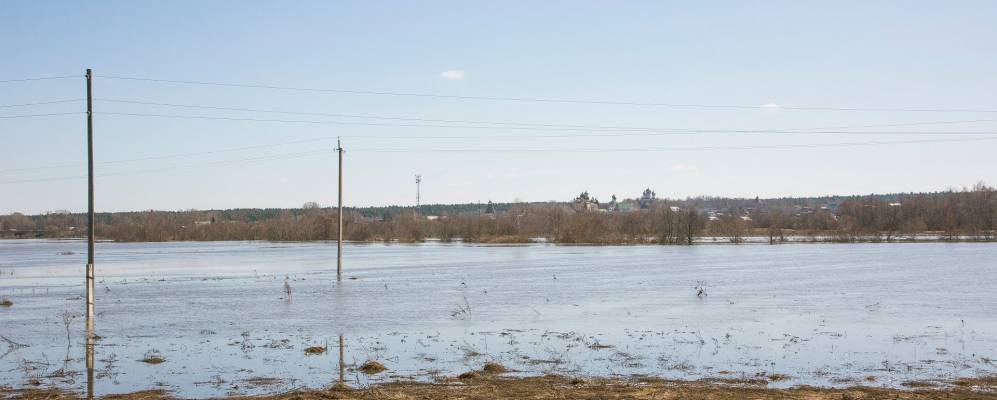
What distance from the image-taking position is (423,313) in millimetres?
25188

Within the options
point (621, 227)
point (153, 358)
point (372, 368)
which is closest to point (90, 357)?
point (153, 358)

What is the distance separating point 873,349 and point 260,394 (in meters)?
11.1

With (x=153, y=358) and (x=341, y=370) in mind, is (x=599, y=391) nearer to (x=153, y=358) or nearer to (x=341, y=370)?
(x=341, y=370)

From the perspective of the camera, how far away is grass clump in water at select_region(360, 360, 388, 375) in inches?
584

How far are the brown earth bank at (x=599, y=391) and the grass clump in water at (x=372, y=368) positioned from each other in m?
1.41

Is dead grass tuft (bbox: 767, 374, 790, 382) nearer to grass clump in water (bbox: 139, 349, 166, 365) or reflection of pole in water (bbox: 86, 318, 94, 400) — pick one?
reflection of pole in water (bbox: 86, 318, 94, 400)

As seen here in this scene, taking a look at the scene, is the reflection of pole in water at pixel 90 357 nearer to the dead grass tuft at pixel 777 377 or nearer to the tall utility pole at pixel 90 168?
the tall utility pole at pixel 90 168

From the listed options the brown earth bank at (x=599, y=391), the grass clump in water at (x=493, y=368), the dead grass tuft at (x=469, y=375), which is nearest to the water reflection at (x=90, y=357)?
the brown earth bank at (x=599, y=391)

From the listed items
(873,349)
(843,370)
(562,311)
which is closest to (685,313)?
(562,311)

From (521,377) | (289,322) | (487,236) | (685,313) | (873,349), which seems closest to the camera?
(521,377)

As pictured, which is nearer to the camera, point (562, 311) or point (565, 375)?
point (565, 375)

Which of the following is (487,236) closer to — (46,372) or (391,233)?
(391,233)

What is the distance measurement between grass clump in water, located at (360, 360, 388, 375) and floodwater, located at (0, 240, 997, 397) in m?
0.29

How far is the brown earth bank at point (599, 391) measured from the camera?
11977 mm
